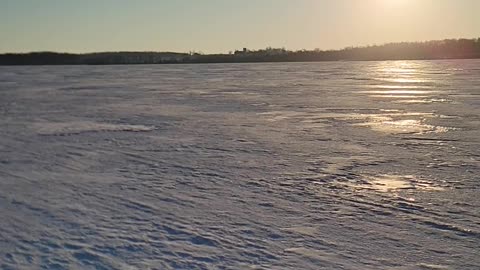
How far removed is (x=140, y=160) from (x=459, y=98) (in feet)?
26.0

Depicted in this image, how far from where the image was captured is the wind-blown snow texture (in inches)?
96.1

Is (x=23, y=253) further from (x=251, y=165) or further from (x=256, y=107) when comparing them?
(x=256, y=107)

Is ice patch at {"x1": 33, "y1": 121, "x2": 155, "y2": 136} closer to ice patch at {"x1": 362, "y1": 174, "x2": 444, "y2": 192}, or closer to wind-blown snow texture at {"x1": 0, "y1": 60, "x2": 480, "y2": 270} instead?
wind-blown snow texture at {"x1": 0, "y1": 60, "x2": 480, "y2": 270}

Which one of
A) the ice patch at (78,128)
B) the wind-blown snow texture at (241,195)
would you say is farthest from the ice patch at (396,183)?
the ice patch at (78,128)

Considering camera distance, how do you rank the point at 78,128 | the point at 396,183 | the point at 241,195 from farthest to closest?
the point at 78,128, the point at 396,183, the point at 241,195

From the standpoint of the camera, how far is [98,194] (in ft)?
11.6

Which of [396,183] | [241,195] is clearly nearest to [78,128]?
[241,195]

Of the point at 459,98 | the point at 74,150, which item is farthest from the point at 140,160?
the point at 459,98

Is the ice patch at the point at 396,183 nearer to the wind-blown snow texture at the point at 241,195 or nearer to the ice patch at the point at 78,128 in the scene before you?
the wind-blown snow texture at the point at 241,195

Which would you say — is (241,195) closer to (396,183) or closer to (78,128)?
(396,183)

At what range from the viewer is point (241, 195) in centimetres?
347

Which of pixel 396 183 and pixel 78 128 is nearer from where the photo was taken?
pixel 396 183

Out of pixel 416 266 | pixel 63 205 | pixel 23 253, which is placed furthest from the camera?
pixel 63 205

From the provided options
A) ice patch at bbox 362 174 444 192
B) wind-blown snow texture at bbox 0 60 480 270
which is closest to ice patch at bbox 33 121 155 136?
wind-blown snow texture at bbox 0 60 480 270
